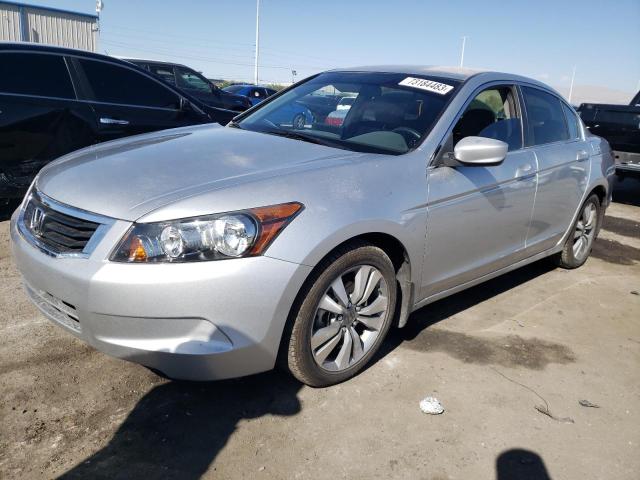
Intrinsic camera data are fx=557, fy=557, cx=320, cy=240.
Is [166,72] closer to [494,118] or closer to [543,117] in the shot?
[543,117]

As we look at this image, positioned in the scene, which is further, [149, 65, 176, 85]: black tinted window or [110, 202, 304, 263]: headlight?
[149, 65, 176, 85]: black tinted window

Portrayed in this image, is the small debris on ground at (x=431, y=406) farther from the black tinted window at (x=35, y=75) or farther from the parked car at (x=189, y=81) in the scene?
the parked car at (x=189, y=81)

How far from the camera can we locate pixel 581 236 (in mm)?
5012

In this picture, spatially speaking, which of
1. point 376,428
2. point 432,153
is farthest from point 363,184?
point 376,428

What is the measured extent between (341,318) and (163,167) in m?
1.14

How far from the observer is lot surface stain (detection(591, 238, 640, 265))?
5684 millimetres

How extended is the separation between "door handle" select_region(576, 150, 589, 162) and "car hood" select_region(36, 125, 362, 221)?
2.38 m

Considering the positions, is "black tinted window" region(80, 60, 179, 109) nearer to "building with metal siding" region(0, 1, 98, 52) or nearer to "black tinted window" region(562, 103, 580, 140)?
"black tinted window" region(562, 103, 580, 140)

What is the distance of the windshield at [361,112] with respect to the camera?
3.23 meters

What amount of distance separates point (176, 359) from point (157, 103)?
14.1ft

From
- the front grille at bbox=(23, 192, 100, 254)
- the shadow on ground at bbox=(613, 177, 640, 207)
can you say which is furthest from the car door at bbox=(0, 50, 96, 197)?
the shadow on ground at bbox=(613, 177, 640, 207)

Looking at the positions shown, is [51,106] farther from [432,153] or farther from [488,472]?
[488,472]

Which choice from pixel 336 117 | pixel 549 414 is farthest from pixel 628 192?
pixel 549 414

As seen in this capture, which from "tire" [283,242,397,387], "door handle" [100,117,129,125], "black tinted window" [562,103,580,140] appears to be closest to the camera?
"tire" [283,242,397,387]
